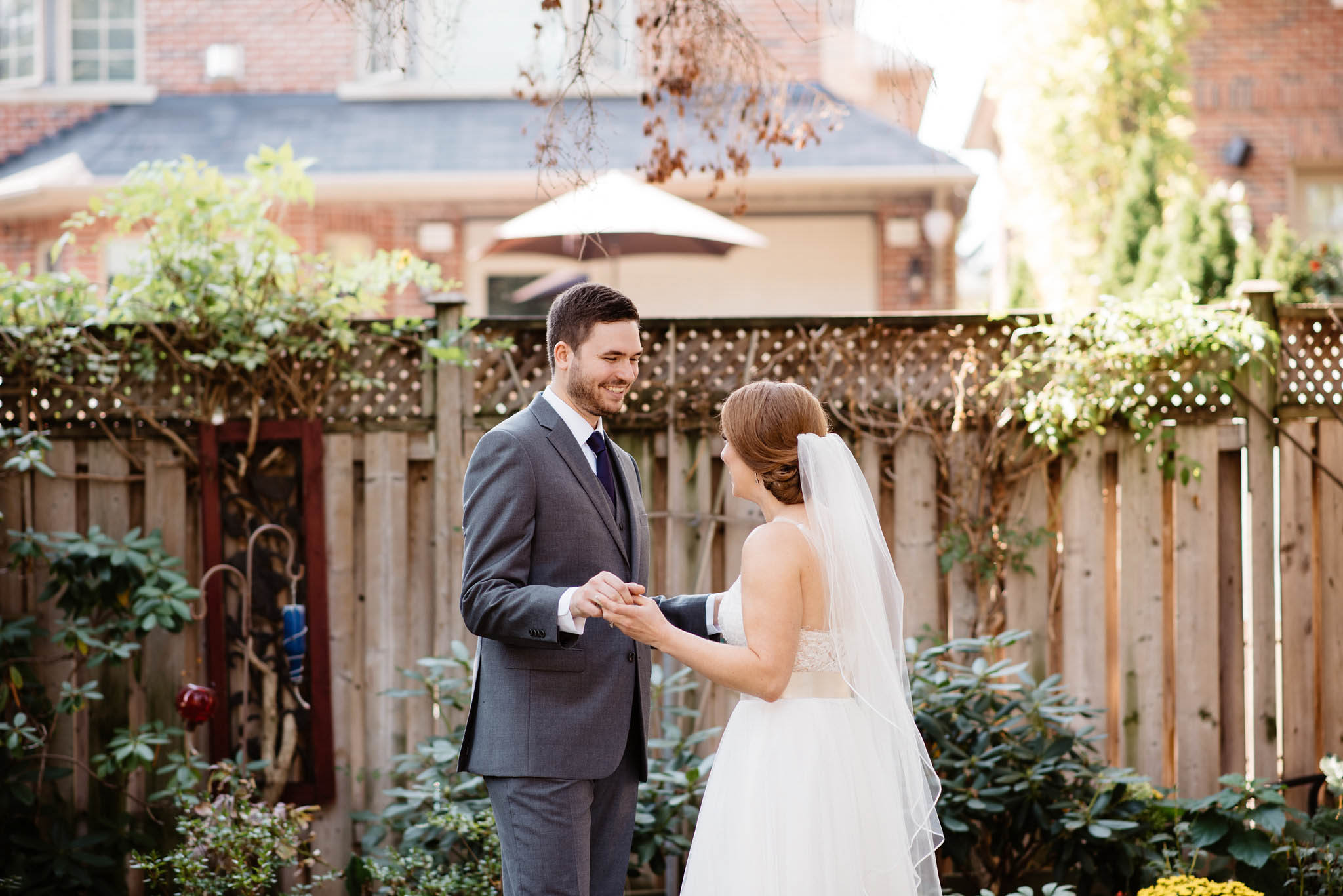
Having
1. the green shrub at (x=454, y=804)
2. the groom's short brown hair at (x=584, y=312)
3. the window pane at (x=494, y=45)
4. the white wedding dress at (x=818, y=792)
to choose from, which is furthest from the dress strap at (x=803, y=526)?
the window pane at (x=494, y=45)

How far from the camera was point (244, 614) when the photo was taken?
4.18m

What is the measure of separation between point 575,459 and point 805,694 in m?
0.78

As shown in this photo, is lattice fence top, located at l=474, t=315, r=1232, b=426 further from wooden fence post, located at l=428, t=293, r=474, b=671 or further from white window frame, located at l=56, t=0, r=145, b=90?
white window frame, located at l=56, t=0, r=145, b=90

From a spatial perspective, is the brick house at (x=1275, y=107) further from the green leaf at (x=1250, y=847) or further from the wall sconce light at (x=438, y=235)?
the green leaf at (x=1250, y=847)

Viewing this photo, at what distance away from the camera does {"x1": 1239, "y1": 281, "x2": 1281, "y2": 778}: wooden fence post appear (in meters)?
4.34

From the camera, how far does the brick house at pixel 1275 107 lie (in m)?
11.1

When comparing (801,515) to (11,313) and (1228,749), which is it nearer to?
(1228,749)

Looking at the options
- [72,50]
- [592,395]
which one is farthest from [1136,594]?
[72,50]

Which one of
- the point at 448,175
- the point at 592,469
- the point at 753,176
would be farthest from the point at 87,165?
the point at 592,469

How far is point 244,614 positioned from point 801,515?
2.42 metres

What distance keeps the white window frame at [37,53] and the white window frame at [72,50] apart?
119 millimetres

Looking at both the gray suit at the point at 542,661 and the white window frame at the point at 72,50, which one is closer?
the gray suit at the point at 542,661

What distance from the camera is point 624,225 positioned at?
19.2 feet

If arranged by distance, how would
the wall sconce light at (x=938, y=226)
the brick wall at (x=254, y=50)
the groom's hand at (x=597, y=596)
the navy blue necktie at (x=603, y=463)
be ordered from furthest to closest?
the brick wall at (x=254, y=50), the wall sconce light at (x=938, y=226), the navy blue necktie at (x=603, y=463), the groom's hand at (x=597, y=596)
